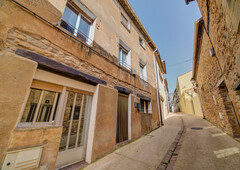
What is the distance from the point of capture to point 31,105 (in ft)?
6.57

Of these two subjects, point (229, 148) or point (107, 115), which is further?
point (107, 115)

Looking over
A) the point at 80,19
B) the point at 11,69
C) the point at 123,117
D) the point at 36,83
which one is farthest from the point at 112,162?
the point at 80,19

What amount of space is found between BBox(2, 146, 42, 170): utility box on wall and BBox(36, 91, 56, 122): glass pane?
0.59m

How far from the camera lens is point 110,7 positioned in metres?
4.93

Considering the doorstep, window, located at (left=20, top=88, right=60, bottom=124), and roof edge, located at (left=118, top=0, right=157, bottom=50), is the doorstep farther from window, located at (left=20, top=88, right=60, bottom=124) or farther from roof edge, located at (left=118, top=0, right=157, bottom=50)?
roof edge, located at (left=118, top=0, right=157, bottom=50)

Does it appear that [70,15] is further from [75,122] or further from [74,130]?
[74,130]

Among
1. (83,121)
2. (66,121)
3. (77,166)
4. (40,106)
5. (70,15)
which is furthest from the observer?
(70,15)

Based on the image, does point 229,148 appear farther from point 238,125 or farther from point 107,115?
point 107,115

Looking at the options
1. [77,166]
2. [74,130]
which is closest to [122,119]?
[74,130]

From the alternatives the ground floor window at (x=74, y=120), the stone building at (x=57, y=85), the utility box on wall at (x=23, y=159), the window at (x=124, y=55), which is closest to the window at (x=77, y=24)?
the stone building at (x=57, y=85)

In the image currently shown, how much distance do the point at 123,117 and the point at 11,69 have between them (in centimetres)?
379

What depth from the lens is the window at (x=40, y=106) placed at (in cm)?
196

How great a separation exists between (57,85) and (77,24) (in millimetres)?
2440

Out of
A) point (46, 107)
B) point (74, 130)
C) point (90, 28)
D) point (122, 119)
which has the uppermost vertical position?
point (90, 28)
